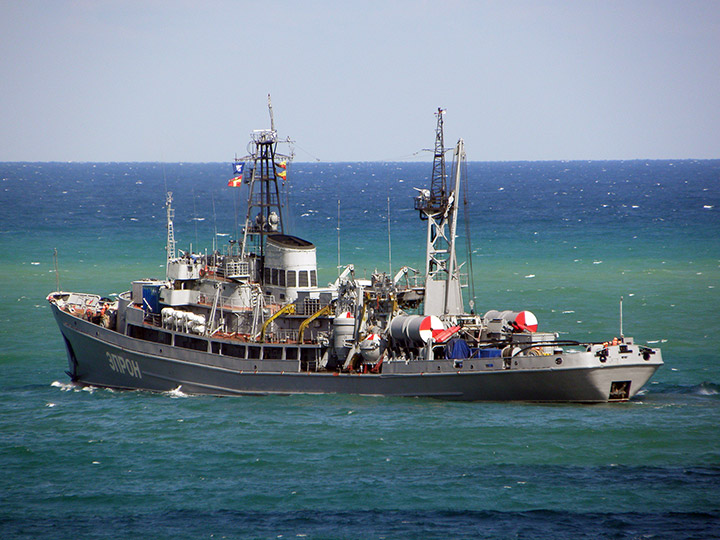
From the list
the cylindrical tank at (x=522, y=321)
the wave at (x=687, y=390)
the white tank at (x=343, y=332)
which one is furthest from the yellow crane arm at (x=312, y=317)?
the wave at (x=687, y=390)

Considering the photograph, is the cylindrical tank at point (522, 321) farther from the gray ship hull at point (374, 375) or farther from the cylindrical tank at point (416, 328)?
the gray ship hull at point (374, 375)

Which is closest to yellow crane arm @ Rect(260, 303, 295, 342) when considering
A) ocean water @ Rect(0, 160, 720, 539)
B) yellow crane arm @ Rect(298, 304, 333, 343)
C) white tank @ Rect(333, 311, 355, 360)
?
yellow crane arm @ Rect(298, 304, 333, 343)

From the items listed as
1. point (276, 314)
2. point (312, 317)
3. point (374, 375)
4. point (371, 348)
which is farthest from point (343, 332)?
point (276, 314)

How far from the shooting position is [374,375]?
40.2m

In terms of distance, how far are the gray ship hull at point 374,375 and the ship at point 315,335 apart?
0.19ft

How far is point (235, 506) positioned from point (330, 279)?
149ft

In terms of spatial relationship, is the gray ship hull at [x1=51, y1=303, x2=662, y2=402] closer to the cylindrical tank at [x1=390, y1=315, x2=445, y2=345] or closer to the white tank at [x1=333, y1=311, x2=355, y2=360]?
the cylindrical tank at [x1=390, y1=315, x2=445, y2=345]

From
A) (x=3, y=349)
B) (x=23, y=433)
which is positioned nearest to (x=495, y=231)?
(x=3, y=349)

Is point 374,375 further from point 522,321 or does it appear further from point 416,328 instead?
point 522,321

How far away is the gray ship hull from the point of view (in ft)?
125

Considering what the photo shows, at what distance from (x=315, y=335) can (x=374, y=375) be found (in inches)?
165

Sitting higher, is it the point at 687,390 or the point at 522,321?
the point at 522,321

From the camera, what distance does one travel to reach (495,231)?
119 meters

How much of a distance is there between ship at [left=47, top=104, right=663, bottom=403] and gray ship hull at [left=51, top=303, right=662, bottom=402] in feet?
0.19
